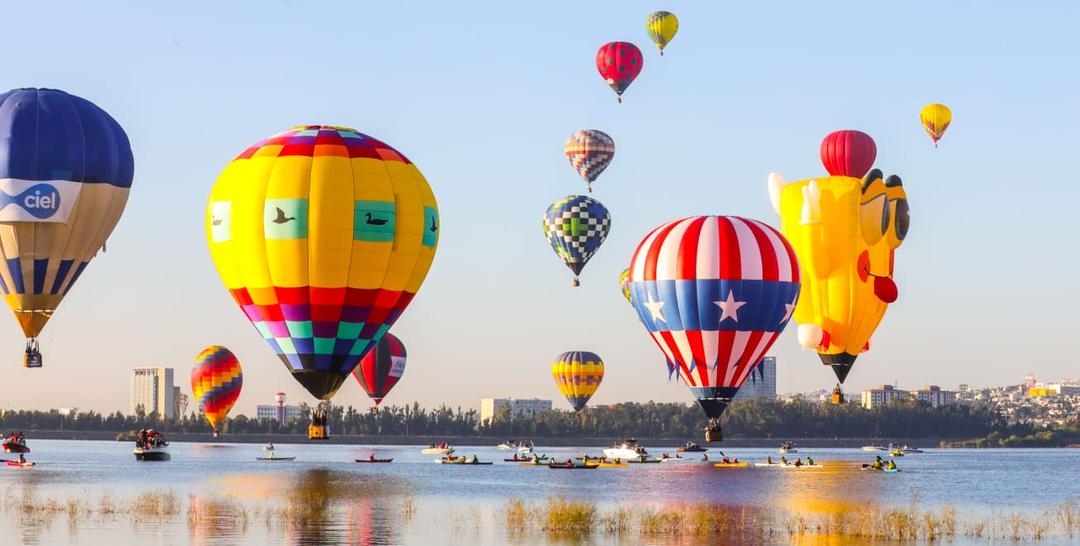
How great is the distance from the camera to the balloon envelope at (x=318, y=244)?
62344 mm

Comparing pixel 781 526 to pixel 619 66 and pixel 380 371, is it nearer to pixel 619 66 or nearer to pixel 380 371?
pixel 619 66

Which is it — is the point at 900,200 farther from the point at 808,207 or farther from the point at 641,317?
the point at 641,317

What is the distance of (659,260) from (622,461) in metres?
66.9

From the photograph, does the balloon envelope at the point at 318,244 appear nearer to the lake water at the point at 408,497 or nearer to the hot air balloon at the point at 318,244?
the hot air balloon at the point at 318,244

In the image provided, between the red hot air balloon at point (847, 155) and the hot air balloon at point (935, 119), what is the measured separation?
1333 cm

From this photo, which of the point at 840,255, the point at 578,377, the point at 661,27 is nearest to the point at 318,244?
the point at 840,255

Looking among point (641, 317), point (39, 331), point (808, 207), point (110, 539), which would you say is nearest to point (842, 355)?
point (808, 207)

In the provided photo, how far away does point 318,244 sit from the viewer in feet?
204

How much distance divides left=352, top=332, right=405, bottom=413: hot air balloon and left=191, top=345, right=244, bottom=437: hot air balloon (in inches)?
1232

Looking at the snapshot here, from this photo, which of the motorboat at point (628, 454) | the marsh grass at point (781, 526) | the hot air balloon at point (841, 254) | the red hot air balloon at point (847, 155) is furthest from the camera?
the motorboat at point (628, 454)

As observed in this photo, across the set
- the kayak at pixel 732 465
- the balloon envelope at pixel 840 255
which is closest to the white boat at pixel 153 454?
the kayak at pixel 732 465

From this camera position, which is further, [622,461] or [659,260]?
[622,461]

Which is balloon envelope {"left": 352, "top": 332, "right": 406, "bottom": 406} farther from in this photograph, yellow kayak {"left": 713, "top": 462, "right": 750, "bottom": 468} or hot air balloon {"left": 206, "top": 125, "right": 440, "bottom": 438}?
hot air balloon {"left": 206, "top": 125, "right": 440, "bottom": 438}

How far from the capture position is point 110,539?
1971 inches
